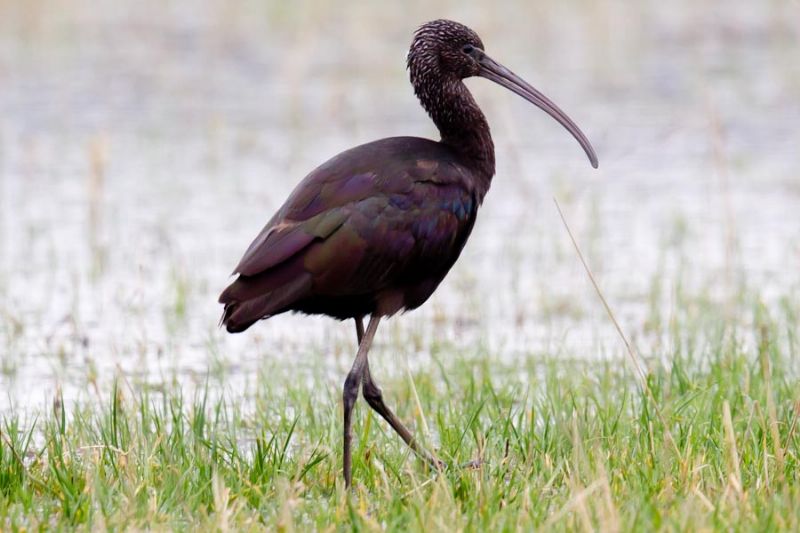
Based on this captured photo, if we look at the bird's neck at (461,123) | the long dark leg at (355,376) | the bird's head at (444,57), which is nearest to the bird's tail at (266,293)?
the long dark leg at (355,376)

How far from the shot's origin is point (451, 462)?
4762mm

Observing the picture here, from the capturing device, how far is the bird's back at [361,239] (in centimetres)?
458

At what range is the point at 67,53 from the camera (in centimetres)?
1512

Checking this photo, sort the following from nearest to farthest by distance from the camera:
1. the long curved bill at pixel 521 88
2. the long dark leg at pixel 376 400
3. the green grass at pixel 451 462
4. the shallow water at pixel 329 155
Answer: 1. the green grass at pixel 451 462
2. the long dark leg at pixel 376 400
3. the long curved bill at pixel 521 88
4. the shallow water at pixel 329 155

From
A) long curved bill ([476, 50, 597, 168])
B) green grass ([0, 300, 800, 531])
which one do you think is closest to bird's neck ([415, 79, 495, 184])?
long curved bill ([476, 50, 597, 168])

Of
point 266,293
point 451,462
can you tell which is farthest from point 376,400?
point 266,293

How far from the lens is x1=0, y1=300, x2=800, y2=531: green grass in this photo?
4.01 metres

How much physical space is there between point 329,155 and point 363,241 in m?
7.11

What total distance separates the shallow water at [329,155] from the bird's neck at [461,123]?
1456 mm

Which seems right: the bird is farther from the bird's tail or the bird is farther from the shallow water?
the shallow water

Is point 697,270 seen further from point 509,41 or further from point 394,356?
point 509,41

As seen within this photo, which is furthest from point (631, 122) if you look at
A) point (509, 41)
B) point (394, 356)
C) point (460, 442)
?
point (460, 442)

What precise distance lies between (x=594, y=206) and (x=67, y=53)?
25.5ft

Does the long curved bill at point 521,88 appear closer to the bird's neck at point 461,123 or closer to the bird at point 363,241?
the bird's neck at point 461,123
